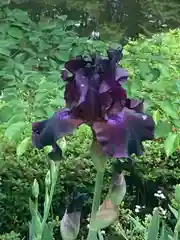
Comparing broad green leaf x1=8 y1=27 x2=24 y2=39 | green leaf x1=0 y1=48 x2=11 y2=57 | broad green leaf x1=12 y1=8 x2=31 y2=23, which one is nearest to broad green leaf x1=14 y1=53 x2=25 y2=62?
green leaf x1=0 y1=48 x2=11 y2=57

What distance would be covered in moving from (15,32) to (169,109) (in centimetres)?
158

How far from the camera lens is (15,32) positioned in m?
4.34

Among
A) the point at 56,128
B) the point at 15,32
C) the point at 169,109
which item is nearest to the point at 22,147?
the point at 169,109

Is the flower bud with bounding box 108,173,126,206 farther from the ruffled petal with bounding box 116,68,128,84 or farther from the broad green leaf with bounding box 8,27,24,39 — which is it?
the broad green leaf with bounding box 8,27,24,39

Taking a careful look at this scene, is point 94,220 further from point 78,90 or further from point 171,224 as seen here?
point 171,224

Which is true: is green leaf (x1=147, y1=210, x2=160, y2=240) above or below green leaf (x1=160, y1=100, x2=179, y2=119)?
above

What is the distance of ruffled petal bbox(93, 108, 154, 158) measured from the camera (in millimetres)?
1499

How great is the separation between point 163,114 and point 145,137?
5.67ft

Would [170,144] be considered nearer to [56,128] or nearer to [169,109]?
[169,109]

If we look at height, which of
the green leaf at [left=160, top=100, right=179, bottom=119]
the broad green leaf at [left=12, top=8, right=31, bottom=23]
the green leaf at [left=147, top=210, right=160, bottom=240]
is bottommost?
the broad green leaf at [left=12, top=8, right=31, bottom=23]

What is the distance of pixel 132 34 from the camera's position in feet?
27.4

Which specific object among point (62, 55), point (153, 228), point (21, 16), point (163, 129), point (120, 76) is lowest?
point (62, 55)

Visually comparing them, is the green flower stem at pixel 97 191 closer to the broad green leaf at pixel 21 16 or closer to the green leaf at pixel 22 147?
the green leaf at pixel 22 147

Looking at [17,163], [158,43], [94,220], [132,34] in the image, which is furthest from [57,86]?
[132,34]
